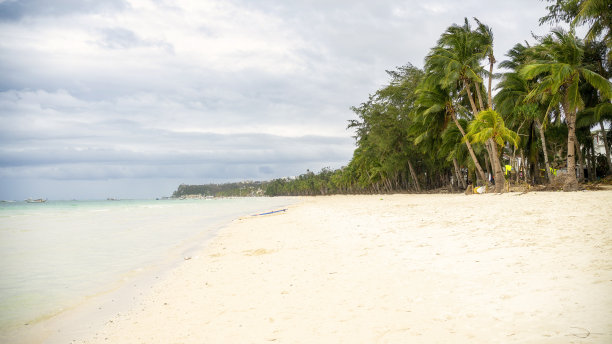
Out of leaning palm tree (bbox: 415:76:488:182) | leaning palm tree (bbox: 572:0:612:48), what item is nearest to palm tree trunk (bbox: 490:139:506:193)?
leaning palm tree (bbox: 415:76:488:182)

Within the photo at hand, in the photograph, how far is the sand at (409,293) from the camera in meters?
3.21

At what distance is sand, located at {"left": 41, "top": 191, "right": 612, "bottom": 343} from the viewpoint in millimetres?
3207

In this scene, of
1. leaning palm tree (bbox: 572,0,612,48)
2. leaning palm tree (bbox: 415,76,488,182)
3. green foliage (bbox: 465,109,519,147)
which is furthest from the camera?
leaning palm tree (bbox: 415,76,488,182)

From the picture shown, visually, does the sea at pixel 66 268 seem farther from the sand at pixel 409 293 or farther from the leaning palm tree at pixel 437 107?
the leaning palm tree at pixel 437 107

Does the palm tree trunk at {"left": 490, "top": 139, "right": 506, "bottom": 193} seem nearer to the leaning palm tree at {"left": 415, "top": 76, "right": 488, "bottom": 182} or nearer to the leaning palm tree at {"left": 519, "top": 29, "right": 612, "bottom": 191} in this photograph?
the leaning palm tree at {"left": 415, "top": 76, "right": 488, "bottom": 182}

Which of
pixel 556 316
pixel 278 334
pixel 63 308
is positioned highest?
pixel 556 316

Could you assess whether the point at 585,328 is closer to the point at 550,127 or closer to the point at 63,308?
the point at 63,308

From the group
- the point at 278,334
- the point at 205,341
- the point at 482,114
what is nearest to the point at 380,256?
the point at 278,334

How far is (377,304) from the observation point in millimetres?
4152

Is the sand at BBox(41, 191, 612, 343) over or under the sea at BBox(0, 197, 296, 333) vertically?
over

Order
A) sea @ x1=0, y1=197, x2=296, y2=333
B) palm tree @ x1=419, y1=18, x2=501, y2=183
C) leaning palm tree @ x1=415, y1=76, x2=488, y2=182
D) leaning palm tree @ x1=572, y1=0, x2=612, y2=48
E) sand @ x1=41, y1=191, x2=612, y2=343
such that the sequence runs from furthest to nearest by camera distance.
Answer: leaning palm tree @ x1=415, y1=76, x2=488, y2=182 < palm tree @ x1=419, y1=18, x2=501, y2=183 < leaning palm tree @ x1=572, y1=0, x2=612, y2=48 < sea @ x1=0, y1=197, x2=296, y2=333 < sand @ x1=41, y1=191, x2=612, y2=343

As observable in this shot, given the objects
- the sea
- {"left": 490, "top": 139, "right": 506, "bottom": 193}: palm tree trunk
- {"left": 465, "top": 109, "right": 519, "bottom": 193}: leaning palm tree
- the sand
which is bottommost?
the sea

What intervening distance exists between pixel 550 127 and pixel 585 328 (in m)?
29.0

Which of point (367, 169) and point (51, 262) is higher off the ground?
point (367, 169)
